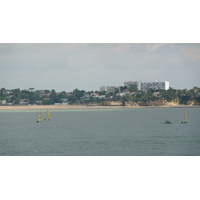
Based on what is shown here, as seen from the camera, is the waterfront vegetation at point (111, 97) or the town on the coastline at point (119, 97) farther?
the town on the coastline at point (119, 97)

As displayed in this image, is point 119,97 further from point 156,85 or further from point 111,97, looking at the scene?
point 156,85

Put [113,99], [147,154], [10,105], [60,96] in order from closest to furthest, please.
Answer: [147,154] < [10,105] < [60,96] < [113,99]

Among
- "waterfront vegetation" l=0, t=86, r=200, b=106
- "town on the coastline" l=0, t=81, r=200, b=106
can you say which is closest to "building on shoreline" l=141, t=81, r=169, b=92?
"town on the coastline" l=0, t=81, r=200, b=106

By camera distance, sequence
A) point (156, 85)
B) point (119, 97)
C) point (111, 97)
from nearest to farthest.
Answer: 1. point (156, 85)
2. point (111, 97)
3. point (119, 97)

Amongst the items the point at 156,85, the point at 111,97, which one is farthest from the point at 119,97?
the point at 156,85

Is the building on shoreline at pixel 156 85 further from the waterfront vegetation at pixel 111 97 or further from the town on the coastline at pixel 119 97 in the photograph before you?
the waterfront vegetation at pixel 111 97

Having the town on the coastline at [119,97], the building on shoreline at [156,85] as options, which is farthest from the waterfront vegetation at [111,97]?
the building on shoreline at [156,85]

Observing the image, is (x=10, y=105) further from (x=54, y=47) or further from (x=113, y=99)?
(x=54, y=47)
